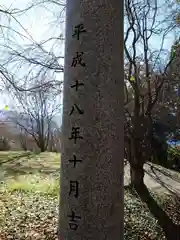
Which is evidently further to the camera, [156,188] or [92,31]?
[156,188]

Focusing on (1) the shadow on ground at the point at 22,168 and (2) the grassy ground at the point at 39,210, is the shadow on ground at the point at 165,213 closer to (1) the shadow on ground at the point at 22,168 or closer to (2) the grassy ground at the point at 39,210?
(2) the grassy ground at the point at 39,210

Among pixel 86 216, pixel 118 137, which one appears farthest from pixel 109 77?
pixel 86 216

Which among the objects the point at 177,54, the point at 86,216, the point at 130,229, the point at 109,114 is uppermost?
the point at 177,54

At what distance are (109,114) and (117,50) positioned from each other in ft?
1.59

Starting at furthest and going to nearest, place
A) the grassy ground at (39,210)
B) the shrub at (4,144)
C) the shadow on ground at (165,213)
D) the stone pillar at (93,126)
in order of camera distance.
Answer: the shrub at (4,144), the shadow on ground at (165,213), the grassy ground at (39,210), the stone pillar at (93,126)

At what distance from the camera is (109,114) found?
6.91ft

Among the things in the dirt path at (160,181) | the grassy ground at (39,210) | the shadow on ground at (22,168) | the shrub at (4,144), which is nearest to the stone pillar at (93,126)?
the grassy ground at (39,210)

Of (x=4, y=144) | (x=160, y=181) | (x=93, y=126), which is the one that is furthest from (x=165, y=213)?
(x=4, y=144)

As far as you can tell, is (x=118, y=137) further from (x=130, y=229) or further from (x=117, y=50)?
(x=130, y=229)

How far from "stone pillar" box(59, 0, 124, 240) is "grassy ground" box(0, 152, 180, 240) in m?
2.49

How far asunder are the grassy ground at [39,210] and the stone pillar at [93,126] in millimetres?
2490

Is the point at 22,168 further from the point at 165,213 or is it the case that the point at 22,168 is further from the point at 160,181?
the point at 165,213

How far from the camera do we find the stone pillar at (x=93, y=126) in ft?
6.68

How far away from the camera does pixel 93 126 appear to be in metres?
2.06
